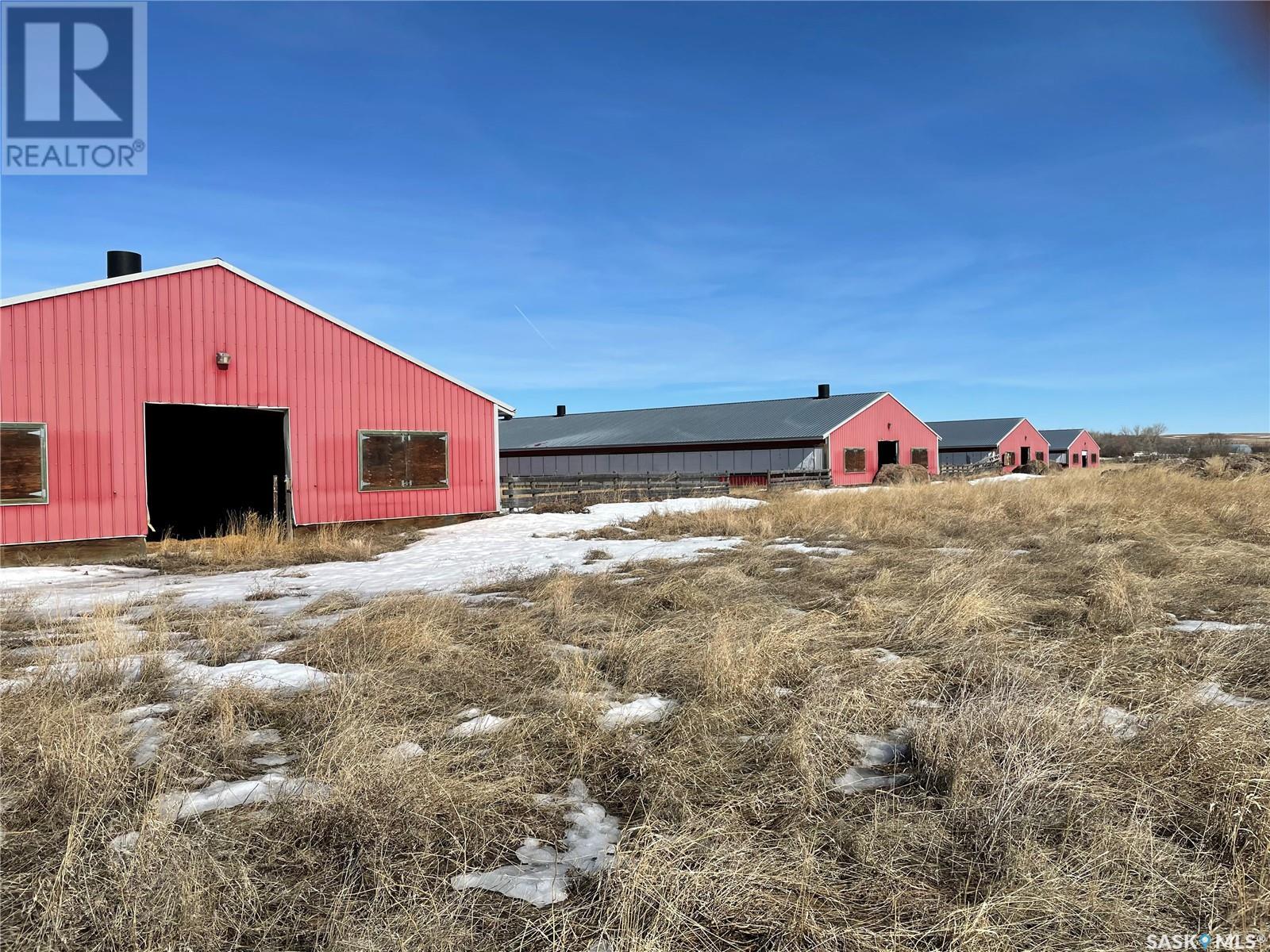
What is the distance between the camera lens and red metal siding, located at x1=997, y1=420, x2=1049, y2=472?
2299 inches

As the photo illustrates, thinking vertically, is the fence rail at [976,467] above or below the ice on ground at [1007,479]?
above

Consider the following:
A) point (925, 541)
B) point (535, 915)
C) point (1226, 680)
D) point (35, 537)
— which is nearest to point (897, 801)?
point (535, 915)

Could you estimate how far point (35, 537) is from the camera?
43.4 ft

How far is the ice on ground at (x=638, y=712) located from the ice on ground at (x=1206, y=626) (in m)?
4.70

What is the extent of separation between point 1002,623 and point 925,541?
278 inches

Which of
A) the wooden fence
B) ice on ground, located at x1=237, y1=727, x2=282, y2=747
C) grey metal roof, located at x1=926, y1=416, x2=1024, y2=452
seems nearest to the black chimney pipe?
the wooden fence

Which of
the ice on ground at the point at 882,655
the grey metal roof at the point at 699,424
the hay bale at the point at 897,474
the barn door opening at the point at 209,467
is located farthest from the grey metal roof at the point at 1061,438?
the ice on ground at the point at 882,655

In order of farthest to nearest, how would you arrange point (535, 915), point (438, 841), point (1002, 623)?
point (1002, 623) < point (438, 841) < point (535, 915)

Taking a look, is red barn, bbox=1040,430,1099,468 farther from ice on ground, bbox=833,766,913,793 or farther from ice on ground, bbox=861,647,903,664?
ice on ground, bbox=833,766,913,793

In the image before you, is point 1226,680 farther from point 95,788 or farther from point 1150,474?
point 1150,474

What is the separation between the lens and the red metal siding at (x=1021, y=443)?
58406 millimetres

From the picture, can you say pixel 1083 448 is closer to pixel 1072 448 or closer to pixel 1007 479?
pixel 1072 448

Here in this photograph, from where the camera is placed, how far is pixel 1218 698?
479 cm

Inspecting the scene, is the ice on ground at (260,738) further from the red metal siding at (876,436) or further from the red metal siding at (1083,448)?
the red metal siding at (1083,448)
